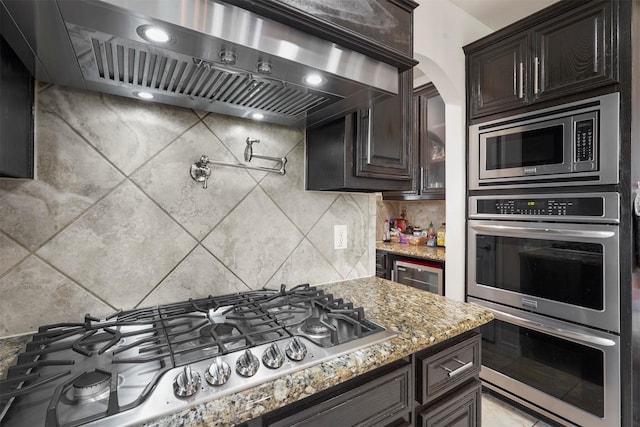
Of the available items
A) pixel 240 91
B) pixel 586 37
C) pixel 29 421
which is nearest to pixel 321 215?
pixel 240 91

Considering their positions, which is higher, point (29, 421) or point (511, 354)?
point (29, 421)

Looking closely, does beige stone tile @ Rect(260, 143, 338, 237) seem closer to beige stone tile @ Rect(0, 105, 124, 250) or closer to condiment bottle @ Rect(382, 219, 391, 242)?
beige stone tile @ Rect(0, 105, 124, 250)

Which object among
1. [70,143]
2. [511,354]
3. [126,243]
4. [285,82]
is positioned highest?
[285,82]

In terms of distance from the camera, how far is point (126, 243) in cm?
103

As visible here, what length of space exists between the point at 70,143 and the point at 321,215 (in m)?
1.00

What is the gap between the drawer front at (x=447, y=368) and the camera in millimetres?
930

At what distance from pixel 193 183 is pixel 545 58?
84.9 inches

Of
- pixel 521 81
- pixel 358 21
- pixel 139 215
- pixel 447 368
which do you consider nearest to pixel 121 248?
pixel 139 215

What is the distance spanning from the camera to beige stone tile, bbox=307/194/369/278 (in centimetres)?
149

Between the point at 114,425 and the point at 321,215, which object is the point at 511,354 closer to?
the point at 321,215

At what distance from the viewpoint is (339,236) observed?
1547mm

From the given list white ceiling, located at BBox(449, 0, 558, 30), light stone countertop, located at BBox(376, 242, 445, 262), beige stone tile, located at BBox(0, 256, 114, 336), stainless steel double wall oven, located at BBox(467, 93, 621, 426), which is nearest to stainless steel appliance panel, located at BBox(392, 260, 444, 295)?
light stone countertop, located at BBox(376, 242, 445, 262)

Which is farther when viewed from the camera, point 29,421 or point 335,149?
point 335,149

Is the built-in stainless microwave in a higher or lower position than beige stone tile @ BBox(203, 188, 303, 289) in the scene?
higher
